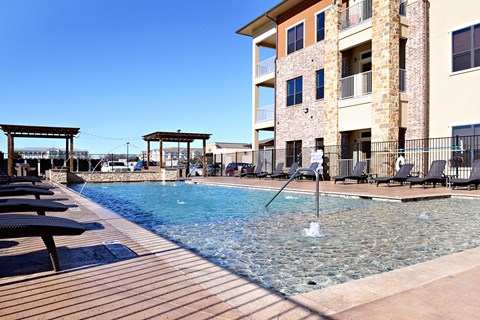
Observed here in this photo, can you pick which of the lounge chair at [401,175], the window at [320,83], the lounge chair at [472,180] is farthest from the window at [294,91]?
the lounge chair at [472,180]

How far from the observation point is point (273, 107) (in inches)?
945

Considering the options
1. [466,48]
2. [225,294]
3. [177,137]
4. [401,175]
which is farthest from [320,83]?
[225,294]

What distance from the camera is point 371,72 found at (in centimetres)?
1653

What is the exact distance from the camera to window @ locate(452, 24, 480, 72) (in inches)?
536

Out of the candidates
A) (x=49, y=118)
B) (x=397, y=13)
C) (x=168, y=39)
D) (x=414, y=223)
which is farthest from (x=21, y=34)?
(x=49, y=118)

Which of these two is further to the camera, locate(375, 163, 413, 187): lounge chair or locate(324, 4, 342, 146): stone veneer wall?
locate(324, 4, 342, 146): stone veneer wall

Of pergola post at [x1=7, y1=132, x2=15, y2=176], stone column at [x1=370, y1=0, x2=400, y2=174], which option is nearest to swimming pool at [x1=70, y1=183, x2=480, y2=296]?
stone column at [x1=370, y1=0, x2=400, y2=174]

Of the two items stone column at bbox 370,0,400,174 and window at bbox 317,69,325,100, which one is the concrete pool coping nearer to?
stone column at bbox 370,0,400,174

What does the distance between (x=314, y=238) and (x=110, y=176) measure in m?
18.1

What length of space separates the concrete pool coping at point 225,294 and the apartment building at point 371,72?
42.3 feet

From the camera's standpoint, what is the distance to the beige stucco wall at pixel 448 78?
13.7 metres

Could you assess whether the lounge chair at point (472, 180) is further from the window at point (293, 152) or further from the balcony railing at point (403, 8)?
the window at point (293, 152)

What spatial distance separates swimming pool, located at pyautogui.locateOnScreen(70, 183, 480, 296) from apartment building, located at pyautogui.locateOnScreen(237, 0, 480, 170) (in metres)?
6.58

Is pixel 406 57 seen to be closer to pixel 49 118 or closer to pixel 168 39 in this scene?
pixel 168 39
